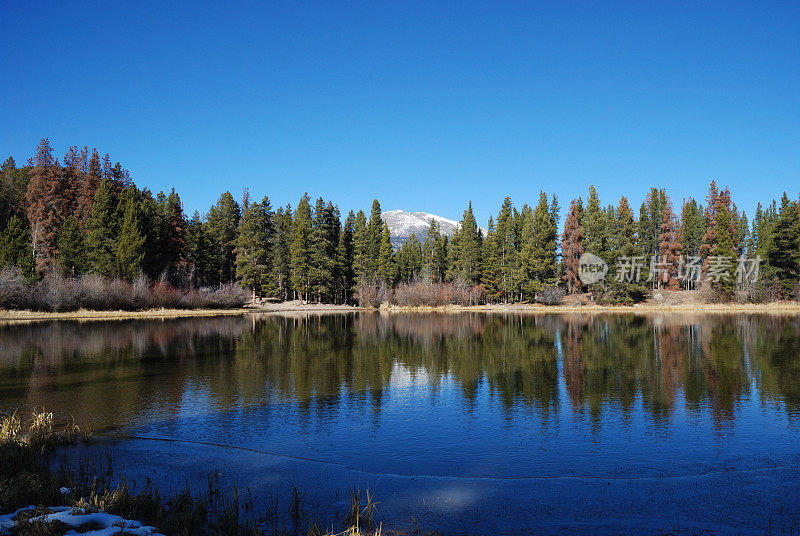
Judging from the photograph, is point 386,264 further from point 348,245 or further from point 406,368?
point 406,368

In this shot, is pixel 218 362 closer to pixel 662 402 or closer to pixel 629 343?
pixel 662 402

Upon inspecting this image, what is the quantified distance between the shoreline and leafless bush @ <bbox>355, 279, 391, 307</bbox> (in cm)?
120

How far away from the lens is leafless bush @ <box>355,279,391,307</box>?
8625 centimetres

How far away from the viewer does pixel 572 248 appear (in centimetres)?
8812

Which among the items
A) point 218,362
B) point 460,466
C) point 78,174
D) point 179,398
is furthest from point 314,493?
point 78,174

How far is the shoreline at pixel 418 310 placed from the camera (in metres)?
56.5

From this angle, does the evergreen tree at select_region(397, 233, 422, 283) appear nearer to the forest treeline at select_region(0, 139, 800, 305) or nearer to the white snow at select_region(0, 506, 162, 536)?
the forest treeline at select_region(0, 139, 800, 305)

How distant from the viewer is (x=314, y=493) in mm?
9312

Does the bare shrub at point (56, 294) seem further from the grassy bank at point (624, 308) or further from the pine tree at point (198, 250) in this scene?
the grassy bank at point (624, 308)

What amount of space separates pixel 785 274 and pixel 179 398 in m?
85.2

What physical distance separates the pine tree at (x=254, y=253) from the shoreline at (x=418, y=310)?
4543 millimetres

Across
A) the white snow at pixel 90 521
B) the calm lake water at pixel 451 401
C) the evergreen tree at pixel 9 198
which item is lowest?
the calm lake water at pixel 451 401

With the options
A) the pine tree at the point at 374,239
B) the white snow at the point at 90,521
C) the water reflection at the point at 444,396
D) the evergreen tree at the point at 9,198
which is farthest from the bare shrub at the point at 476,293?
the white snow at the point at 90,521

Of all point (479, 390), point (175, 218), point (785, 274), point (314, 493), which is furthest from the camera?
point (175, 218)
